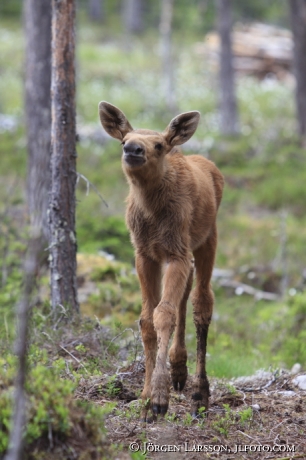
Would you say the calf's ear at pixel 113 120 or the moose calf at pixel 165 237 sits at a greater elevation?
the calf's ear at pixel 113 120

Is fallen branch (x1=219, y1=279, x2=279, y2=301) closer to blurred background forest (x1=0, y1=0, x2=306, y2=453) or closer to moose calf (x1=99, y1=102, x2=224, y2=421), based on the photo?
blurred background forest (x1=0, y1=0, x2=306, y2=453)

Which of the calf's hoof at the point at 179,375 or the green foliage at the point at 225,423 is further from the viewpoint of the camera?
the calf's hoof at the point at 179,375

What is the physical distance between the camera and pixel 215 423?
18.2 ft

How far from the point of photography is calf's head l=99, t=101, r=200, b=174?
5.64 metres

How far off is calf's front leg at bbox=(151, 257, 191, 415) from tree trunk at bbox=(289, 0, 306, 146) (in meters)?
14.4

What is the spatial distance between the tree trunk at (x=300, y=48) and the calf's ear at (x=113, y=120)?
45.4 ft

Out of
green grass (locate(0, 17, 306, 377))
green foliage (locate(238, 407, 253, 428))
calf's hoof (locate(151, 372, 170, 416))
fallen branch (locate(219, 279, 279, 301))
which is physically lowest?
fallen branch (locate(219, 279, 279, 301))

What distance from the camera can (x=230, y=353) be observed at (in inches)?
360

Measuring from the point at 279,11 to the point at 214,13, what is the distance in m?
8.80

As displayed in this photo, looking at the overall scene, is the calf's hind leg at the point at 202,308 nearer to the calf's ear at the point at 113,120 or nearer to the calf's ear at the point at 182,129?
the calf's ear at the point at 182,129

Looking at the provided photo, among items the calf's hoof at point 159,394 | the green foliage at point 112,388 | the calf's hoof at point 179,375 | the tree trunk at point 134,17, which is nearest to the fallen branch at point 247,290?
the calf's hoof at point 179,375

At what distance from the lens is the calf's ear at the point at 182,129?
6.25 meters

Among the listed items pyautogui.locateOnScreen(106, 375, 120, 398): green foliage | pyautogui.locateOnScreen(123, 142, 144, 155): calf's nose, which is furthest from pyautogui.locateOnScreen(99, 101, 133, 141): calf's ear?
pyautogui.locateOnScreen(106, 375, 120, 398): green foliage

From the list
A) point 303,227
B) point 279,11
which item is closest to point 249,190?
point 303,227
